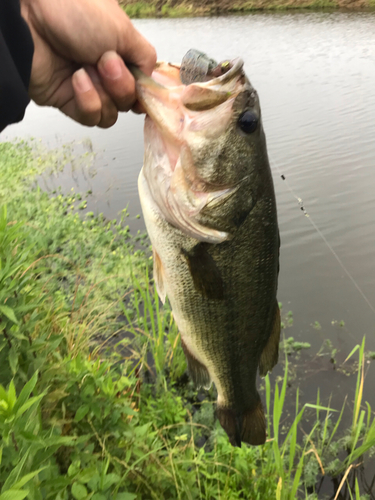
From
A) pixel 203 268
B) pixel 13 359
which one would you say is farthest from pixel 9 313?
pixel 203 268

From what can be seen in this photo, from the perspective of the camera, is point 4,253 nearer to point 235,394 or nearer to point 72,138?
point 235,394

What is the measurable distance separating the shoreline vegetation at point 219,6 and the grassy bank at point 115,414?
27.1 metres

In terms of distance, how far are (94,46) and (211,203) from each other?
32.2 inches

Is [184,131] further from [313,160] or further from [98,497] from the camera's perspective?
[313,160]

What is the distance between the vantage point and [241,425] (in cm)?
196

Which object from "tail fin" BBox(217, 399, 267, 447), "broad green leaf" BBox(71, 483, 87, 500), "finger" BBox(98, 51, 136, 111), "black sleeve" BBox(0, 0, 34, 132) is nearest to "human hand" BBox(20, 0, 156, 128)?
"finger" BBox(98, 51, 136, 111)

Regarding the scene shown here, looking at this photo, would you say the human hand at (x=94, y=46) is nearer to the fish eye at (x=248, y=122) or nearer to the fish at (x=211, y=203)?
the fish at (x=211, y=203)

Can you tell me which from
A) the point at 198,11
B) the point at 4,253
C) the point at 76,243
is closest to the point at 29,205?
the point at 76,243

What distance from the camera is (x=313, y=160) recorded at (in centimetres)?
799

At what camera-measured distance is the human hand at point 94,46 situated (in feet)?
4.78

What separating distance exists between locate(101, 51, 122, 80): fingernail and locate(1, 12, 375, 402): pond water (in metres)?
3.33

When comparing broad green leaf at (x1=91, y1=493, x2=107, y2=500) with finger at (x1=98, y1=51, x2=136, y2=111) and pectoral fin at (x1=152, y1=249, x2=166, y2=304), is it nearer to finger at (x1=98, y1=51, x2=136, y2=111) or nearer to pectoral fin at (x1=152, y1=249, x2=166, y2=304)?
pectoral fin at (x1=152, y1=249, x2=166, y2=304)

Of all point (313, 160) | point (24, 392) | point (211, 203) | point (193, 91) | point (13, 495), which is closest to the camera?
point (13, 495)

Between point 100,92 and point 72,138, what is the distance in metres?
10.6
